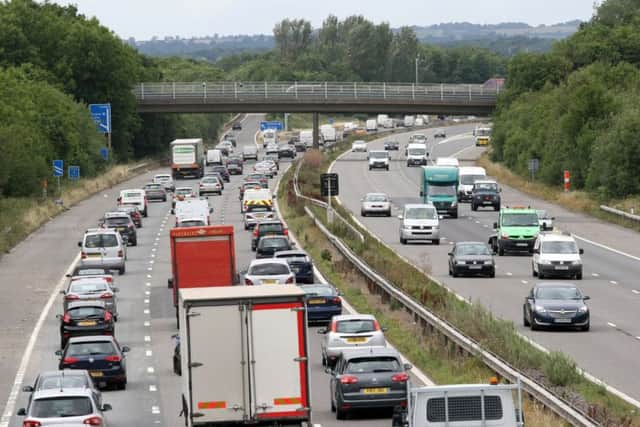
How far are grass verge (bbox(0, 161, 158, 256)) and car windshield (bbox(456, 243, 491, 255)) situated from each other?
72.3 feet

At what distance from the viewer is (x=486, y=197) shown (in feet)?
281

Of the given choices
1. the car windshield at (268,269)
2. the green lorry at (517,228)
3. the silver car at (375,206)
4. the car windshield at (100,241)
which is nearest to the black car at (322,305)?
the car windshield at (268,269)

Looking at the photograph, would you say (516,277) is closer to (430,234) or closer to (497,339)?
(430,234)

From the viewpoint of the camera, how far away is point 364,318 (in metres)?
33.0

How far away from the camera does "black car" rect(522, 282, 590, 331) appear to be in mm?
38094

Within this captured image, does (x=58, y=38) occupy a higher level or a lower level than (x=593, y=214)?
higher

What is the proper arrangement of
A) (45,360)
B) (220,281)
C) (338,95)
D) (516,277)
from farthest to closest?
(338,95) < (516,277) < (220,281) < (45,360)

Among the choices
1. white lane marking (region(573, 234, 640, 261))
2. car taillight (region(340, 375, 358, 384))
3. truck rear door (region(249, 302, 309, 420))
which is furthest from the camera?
white lane marking (region(573, 234, 640, 261))

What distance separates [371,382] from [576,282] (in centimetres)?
2501

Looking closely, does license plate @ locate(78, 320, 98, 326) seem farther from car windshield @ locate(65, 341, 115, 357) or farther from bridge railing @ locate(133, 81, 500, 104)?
bridge railing @ locate(133, 81, 500, 104)

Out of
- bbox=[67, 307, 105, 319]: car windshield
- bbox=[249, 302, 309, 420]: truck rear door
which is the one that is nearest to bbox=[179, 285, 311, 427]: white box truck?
bbox=[249, 302, 309, 420]: truck rear door

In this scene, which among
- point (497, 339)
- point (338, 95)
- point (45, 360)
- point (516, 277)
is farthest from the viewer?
point (338, 95)

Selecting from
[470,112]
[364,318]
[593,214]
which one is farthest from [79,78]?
[364,318]

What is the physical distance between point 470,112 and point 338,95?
12087 millimetres
